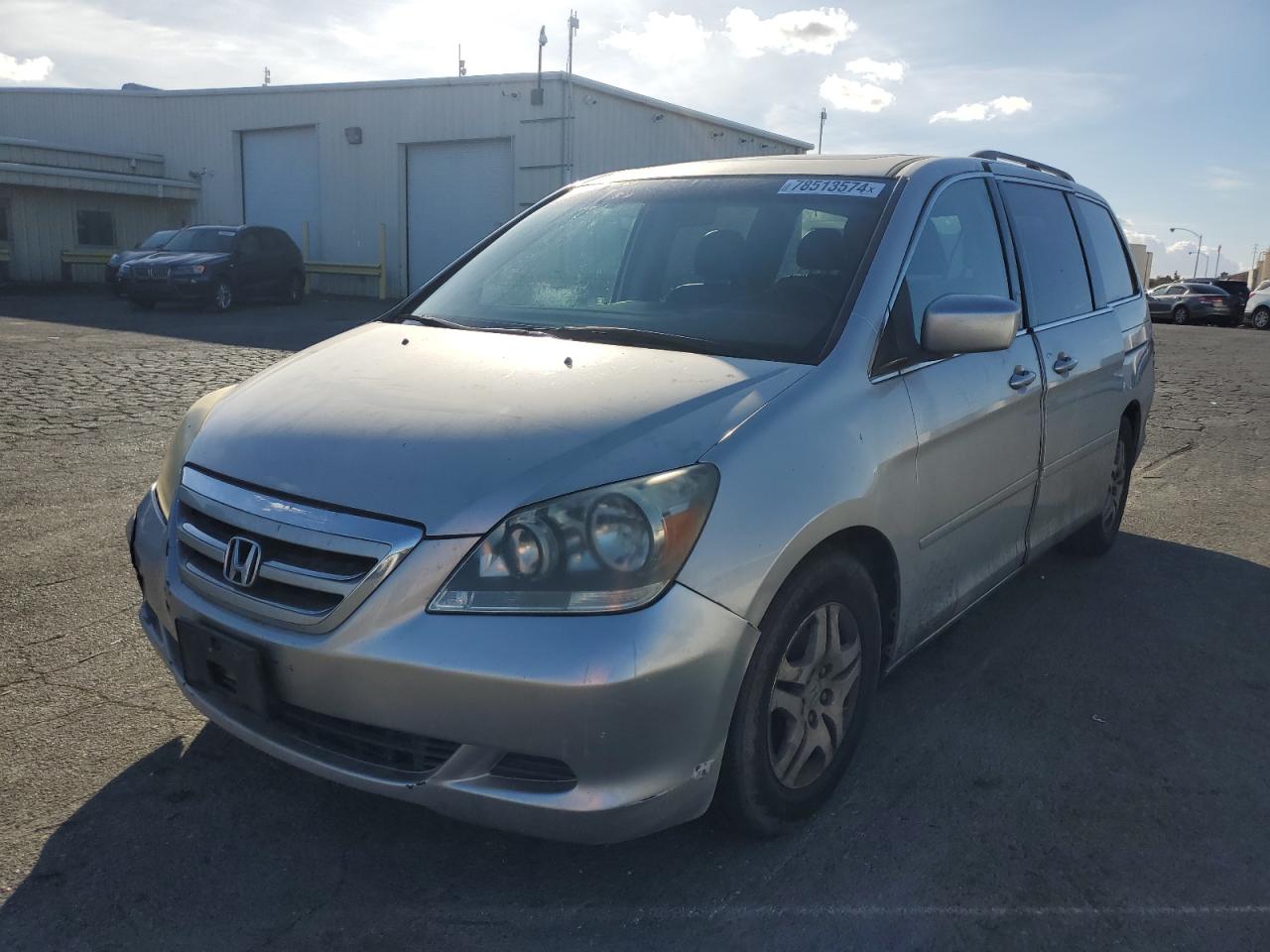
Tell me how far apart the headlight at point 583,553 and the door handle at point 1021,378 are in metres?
1.77

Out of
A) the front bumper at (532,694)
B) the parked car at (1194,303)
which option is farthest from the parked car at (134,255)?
the parked car at (1194,303)

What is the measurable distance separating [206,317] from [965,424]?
58.2 ft

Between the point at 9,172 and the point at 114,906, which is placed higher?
the point at 9,172

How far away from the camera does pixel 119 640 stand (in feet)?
12.1

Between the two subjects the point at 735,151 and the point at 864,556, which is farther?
the point at 735,151

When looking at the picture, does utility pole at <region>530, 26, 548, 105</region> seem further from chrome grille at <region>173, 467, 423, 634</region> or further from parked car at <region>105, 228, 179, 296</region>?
chrome grille at <region>173, 467, 423, 634</region>

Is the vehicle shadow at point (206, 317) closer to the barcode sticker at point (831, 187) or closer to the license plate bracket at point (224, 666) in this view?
the barcode sticker at point (831, 187)

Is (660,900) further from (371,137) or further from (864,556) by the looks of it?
(371,137)

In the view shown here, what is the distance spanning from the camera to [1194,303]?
33.1 m

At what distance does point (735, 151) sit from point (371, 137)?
975cm

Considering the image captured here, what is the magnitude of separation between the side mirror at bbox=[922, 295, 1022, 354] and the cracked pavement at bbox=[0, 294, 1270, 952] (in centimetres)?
121

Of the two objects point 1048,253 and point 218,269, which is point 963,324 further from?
point 218,269

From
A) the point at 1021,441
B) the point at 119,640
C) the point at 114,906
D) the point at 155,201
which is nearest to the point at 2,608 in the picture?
the point at 119,640

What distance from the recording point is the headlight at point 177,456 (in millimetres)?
2748
